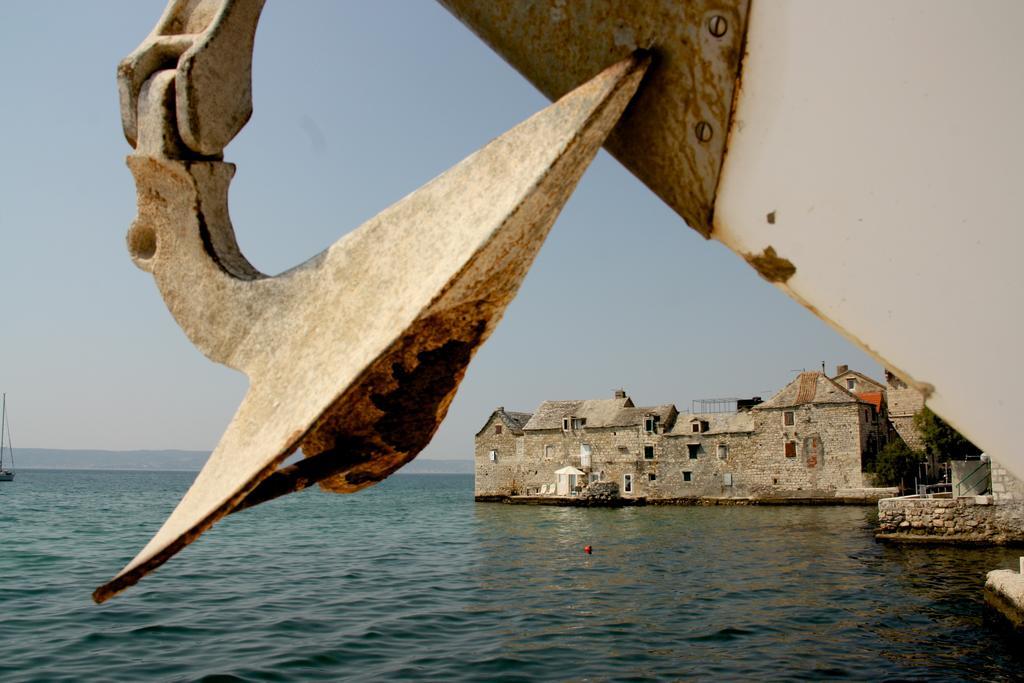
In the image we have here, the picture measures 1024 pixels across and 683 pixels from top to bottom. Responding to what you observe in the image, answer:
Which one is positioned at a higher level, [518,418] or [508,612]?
[518,418]

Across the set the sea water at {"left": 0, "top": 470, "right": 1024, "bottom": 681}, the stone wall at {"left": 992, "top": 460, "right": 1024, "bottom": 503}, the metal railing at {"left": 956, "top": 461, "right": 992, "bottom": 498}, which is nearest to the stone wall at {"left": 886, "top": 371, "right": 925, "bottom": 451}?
the metal railing at {"left": 956, "top": 461, "right": 992, "bottom": 498}

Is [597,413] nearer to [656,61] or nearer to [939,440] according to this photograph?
[939,440]

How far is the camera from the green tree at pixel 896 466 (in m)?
47.7

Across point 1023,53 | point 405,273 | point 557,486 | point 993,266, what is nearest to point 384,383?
point 405,273

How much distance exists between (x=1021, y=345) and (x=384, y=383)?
3.74 ft

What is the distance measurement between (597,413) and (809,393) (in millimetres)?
14952

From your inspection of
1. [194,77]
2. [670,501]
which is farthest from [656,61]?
[670,501]

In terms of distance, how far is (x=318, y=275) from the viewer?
179 centimetres

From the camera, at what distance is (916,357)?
1476 mm

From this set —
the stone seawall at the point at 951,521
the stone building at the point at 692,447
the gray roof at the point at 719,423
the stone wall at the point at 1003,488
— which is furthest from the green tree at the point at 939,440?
the stone wall at the point at 1003,488

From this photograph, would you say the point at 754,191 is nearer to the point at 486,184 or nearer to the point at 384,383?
the point at 486,184

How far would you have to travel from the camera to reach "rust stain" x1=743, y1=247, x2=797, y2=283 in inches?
63.5

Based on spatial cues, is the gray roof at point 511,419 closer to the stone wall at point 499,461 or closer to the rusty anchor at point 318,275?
the stone wall at point 499,461

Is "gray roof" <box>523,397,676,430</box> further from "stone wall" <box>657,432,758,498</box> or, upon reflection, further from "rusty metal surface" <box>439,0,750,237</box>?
"rusty metal surface" <box>439,0,750,237</box>
